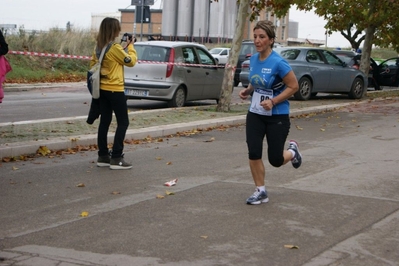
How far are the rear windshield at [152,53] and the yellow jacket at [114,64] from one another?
8997 mm

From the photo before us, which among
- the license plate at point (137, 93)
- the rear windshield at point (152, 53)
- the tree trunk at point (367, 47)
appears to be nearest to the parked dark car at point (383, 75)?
the tree trunk at point (367, 47)

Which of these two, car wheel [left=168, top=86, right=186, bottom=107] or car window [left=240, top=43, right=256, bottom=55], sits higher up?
car window [left=240, top=43, right=256, bottom=55]

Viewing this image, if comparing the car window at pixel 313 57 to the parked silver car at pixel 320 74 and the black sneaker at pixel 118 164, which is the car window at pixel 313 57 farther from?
the black sneaker at pixel 118 164

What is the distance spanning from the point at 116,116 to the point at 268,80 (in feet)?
9.59

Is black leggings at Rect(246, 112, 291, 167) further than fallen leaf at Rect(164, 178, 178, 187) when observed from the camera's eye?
No

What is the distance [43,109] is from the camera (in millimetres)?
18766

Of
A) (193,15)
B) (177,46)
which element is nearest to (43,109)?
(177,46)

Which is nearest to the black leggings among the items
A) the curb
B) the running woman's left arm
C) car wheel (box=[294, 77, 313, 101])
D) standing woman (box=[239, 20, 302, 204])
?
standing woman (box=[239, 20, 302, 204])

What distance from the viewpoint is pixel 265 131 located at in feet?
→ 26.4

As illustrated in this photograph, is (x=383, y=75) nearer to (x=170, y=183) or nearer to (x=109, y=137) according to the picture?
(x=109, y=137)

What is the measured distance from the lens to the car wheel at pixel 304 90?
2308 centimetres

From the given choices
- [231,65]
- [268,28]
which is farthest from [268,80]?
[231,65]

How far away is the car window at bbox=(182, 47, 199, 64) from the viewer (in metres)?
19.7

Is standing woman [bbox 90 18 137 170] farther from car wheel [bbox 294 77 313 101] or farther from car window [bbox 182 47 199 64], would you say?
car wheel [bbox 294 77 313 101]
